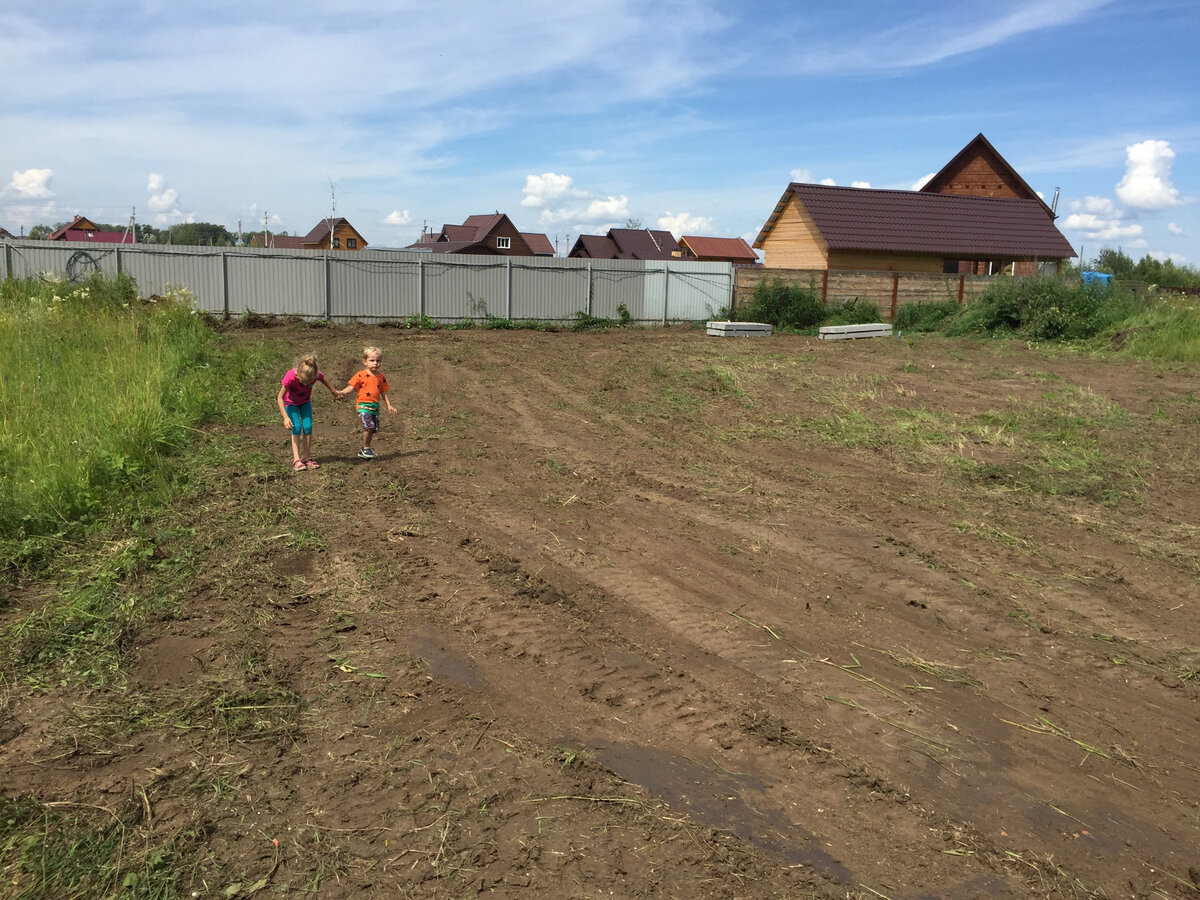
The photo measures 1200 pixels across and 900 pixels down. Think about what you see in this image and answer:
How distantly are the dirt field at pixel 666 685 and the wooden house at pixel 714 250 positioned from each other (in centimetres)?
6606

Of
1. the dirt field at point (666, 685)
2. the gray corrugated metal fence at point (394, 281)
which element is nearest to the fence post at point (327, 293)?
the gray corrugated metal fence at point (394, 281)

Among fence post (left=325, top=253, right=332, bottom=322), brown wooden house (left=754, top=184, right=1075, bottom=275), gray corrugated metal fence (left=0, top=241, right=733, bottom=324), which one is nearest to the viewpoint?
gray corrugated metal fence (left=0, top=241, right=733, bottom=324)

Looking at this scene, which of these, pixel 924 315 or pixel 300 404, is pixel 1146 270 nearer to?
Answer: pixel 924 315

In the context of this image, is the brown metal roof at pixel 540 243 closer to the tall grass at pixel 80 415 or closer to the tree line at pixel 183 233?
the tree line at pixel 183 233

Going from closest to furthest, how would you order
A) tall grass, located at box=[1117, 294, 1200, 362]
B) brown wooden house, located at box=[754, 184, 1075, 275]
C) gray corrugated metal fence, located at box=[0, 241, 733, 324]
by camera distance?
tall grass, located at box=[1117, 294, 1200, 362] → gray corrugated metal fence, located at box=[0, 241, 733, 324] → brown wooden house, located at box=[754, 184, 1075, 275]

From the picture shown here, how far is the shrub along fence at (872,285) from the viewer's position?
26.2m

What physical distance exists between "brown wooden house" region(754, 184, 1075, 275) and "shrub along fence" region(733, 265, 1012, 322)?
248 centimetres

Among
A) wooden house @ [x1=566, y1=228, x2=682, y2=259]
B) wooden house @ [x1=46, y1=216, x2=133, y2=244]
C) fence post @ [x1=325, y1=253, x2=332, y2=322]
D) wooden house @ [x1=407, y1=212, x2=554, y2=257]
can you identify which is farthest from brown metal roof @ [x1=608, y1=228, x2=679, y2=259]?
fence post @ [x1=325, y1=253, x2=332, y2=322]

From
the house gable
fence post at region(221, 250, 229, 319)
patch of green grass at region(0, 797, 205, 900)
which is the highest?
the house gable

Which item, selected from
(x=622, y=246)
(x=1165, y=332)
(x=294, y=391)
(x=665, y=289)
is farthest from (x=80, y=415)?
(x=622, y=246)

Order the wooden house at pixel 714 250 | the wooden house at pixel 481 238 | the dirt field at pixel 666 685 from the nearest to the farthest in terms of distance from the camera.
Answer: the dirt field at pixel 666 685 → the wooden house at pixel 481 238 → the wooden house at pixel 714 250

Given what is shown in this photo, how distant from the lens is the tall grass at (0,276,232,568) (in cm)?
598

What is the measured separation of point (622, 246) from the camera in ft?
217

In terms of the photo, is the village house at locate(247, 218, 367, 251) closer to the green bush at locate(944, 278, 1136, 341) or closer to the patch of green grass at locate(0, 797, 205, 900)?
the green bush at locate(944, 278, 1136, 341)
